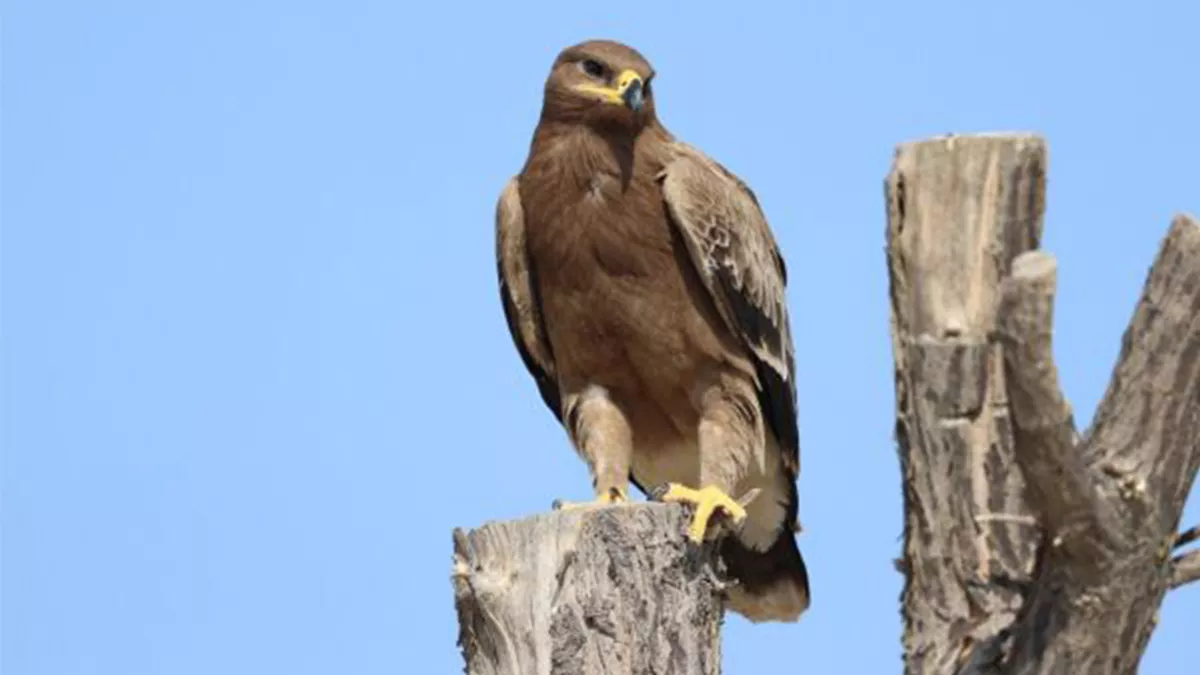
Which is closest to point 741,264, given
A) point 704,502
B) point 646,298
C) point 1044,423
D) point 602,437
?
point 646,298

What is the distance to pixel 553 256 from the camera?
8195mm

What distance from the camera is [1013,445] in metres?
4.80

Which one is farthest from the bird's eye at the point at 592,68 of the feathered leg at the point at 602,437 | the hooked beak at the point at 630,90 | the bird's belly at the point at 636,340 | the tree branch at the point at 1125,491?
the tree branch at the point at 1125,491

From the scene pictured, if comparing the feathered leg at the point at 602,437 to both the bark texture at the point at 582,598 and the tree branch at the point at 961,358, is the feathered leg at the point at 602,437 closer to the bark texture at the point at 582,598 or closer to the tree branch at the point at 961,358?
the bark texture at the point at 582,598

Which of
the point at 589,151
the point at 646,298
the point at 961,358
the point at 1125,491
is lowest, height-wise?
the point at 1125,491

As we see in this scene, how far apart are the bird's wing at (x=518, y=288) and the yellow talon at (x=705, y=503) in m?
1.06

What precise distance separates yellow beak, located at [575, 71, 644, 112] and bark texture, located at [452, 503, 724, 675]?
5.61ft

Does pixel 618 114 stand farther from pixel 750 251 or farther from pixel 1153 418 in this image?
pixel 1153 418

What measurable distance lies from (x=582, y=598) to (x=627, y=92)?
214 centimetres

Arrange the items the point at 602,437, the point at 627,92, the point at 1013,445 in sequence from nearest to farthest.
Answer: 1. the point at 1013,445
2. the point at 627,92
3. the point at 602,437

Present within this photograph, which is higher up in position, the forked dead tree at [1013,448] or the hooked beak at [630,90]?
the hooked beak at [630,90]

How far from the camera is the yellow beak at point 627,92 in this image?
808cm

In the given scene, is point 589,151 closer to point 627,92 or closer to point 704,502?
point 627,92

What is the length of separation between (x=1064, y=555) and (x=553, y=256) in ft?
11.6
